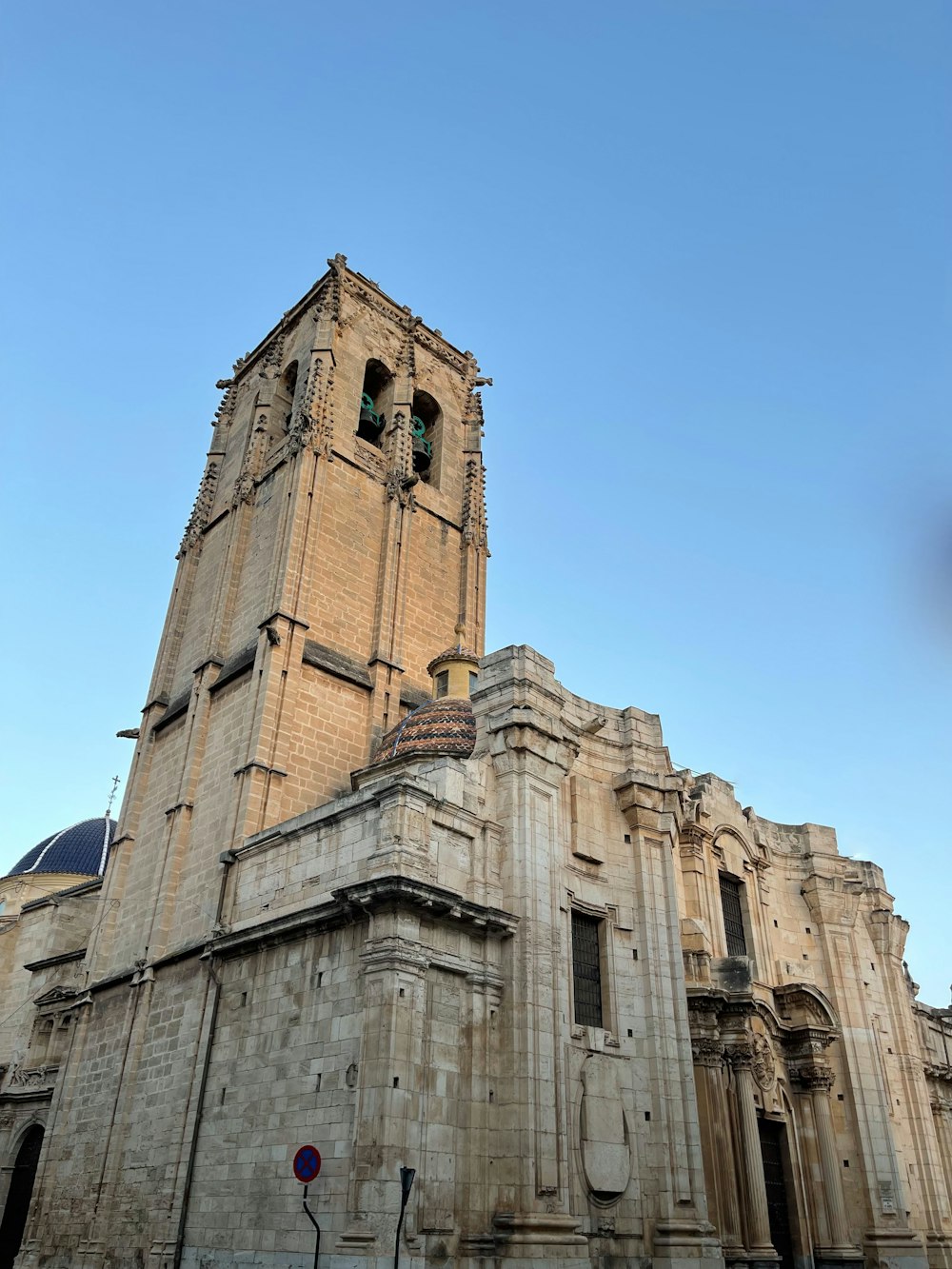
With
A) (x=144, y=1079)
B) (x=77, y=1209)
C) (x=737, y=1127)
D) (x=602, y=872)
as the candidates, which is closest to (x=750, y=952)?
(x=737, y=1127)

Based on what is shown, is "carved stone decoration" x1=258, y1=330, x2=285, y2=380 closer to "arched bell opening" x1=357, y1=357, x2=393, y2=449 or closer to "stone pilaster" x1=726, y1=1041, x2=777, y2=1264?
"arched bell opening" x1=357, y1=357, x2=393, y2=449

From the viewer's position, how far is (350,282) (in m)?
31.7

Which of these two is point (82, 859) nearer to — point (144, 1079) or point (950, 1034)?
point (144, 1079)

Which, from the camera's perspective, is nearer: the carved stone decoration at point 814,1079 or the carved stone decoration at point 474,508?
the carved stone decoration at point 814,1079

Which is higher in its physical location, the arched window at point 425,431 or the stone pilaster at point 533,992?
the arched window at point 425,431

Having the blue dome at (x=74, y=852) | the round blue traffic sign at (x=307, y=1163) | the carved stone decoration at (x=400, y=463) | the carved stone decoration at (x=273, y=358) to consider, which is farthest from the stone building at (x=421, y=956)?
the blue dome at (x=74, y=852)

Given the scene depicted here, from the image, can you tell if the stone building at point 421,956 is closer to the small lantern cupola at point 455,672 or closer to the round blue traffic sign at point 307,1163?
the small lantern cupola at point 455,672

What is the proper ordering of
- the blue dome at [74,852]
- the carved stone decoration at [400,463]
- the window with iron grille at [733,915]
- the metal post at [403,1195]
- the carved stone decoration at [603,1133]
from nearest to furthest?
the metal post at [403,1195], the carved stone decoration at [603,1133], the window with iron grille at [733,915], the carved stone decoration at [400,463], the blue dome at [74,852]

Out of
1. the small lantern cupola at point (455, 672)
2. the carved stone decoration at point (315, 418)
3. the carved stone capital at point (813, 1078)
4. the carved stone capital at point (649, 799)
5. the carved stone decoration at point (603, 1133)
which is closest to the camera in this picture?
the carved stone decoration at point (603, 1133)

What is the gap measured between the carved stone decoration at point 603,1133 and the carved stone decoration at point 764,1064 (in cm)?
510

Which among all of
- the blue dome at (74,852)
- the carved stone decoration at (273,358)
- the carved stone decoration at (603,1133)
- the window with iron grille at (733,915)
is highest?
the carved stone decoration at (273,358)

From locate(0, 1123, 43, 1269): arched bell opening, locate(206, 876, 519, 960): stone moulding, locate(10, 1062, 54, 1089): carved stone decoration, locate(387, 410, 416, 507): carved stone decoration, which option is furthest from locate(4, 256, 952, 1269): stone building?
locate(10, 1062, 54, 1089): carved stone decoration

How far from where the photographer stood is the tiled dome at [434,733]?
21250mm

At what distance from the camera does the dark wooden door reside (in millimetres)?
20938
